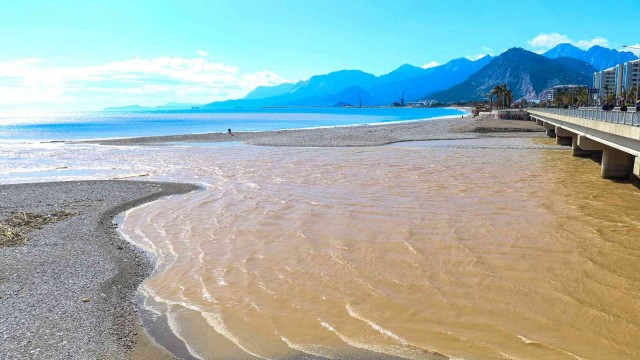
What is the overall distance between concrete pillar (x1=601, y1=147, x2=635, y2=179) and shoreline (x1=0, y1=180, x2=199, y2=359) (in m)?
24.7

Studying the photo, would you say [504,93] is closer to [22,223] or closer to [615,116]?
[615,116]

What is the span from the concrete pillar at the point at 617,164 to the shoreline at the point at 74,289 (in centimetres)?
2472

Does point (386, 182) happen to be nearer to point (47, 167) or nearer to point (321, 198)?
point (321, 198)

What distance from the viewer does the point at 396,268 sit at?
12.6m

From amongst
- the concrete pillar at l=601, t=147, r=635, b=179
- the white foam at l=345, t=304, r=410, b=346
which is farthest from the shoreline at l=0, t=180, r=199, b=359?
the concrete pillar at l=601, t=147, r=635, b=179

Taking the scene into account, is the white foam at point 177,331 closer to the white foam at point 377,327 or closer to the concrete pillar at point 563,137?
the white foam at point 377,327

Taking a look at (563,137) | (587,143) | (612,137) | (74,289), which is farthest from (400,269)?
(563,137)

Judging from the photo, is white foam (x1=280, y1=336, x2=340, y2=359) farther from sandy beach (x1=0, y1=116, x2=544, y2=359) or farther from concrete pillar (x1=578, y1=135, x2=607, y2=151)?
concrete pillar (x1=578, y1=135, x2=607, y2=151)

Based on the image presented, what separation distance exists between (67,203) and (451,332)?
1830 cm

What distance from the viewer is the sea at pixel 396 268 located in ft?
28.8

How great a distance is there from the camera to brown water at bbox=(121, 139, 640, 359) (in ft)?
28.8

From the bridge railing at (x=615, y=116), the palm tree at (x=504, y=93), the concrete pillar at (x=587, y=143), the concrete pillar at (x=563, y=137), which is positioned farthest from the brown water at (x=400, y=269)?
the palm tree at (x=504, y=93)

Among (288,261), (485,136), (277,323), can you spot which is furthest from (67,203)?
(485,136)

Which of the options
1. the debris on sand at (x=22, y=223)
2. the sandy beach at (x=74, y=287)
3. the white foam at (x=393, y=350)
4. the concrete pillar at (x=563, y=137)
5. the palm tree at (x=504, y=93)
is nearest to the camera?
the white foam at (x=393, y=350)
